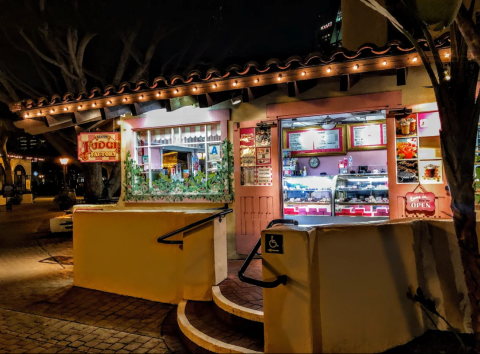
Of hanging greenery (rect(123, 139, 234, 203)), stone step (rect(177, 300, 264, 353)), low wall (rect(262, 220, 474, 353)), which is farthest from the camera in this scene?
hanging greenery (rect(123, 139, 234, 203))

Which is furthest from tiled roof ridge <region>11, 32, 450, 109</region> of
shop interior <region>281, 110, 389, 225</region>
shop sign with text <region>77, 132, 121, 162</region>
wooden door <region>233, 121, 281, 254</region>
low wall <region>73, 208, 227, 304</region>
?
shop interior <region>281, 110, 389, 225</region>

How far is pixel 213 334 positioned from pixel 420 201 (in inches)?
176

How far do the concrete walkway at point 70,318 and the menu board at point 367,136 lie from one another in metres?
6.86

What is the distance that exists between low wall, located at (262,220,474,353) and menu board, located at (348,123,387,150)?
19.2ft

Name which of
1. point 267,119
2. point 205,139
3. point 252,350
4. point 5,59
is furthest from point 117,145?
point 5,59

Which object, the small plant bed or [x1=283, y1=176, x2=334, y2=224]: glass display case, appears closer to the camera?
the small plant bed

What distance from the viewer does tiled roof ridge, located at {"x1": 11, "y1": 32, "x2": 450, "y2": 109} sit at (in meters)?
5.49

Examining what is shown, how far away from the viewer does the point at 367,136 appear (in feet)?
31.7

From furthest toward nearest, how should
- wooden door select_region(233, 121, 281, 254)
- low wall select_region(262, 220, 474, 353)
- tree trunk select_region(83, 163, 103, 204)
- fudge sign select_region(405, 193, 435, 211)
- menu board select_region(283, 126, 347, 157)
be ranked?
tree trunk select_region(83, 163, 103, 204)
menu board select_region(283, 126, 347, 157)
wooden door select_region(233, 121, 281, 254)
fudge sign select_region(405, 193, 435, 211)
low wall select_region(262, 220, 474, 353)

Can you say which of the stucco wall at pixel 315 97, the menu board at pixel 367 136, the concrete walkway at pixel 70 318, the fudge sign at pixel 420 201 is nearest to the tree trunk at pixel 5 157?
the concrete walkway at pixel 70 318

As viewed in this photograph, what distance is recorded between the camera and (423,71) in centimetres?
630

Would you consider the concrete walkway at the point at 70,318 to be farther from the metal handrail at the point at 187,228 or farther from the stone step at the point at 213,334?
the metal handrail at the point at 187,228

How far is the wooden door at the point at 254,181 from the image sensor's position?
7.48m

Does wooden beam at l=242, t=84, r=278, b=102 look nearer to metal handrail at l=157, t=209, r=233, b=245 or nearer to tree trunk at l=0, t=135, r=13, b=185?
metal handrail at l=157, t=209, r=233, b=245
